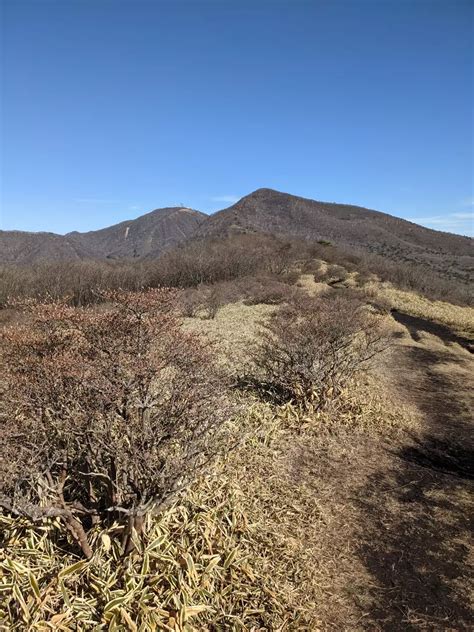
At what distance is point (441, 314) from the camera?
18438mm

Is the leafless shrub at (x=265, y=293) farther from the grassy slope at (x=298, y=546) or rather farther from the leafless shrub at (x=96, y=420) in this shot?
the leafless shrub at (x=96, y=420)

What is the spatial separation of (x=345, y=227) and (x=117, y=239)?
204 ft

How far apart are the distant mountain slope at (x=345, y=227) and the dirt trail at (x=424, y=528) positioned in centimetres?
4035

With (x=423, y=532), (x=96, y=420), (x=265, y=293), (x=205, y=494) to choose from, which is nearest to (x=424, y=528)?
(x=423, y=532)

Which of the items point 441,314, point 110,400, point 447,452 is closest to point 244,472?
point 110,400

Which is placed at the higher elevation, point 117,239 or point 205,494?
point 117,239

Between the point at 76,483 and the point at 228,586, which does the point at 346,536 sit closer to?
the point at 228,586

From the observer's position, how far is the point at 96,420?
12.2 feet

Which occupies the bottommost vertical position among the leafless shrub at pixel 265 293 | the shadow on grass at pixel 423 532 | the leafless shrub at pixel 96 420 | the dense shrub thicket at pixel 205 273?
the shadow on grass at pixel 423 532

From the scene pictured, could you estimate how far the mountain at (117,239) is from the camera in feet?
217

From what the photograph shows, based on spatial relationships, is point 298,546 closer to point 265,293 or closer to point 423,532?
point 423,532

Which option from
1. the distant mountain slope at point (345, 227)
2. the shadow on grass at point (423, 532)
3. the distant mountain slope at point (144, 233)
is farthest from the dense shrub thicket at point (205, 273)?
the distant mountain slope at point (144, 233)

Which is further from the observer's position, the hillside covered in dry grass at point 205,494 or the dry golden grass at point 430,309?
the dry golden grass at point 430,309

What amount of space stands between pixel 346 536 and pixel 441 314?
16.6 meters
